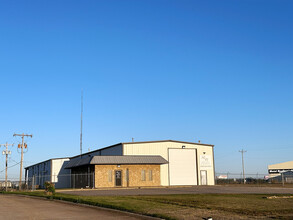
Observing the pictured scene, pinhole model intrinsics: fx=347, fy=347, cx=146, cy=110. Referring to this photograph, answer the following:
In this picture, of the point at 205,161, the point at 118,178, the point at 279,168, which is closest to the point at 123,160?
the point at 118,178

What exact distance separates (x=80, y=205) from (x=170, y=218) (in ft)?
27.4

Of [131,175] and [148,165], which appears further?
[148,165]

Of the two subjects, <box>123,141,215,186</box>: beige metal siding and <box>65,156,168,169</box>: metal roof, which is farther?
<box>123,141,215,186</box>: beige metal siding

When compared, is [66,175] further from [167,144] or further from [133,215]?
[133,215]

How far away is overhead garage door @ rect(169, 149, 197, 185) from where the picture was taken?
52344 millimetres

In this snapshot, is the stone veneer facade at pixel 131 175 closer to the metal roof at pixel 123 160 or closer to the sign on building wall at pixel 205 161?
the metal roof at pixel 123 160

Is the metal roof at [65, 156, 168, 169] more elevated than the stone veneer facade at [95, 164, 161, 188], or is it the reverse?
the metal roof at [65, 156, 168, 169]

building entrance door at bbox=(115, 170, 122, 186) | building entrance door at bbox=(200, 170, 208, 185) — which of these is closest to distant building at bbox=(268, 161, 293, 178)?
building entrance door at bbox=(200, 170, 208, 185)

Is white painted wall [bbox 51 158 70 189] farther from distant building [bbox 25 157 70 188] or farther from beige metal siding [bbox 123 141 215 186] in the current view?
beige metal siding [bbox 123 141 215 186]

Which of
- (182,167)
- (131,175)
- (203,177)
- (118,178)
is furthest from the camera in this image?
(203,177)

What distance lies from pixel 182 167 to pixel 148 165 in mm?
7032

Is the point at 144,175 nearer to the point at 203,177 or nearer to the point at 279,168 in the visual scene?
the point at 203,177

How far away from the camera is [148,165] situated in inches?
1921

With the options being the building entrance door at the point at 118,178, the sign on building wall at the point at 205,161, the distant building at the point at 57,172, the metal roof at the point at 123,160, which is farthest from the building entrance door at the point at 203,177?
the distant building at the point at 57,172
